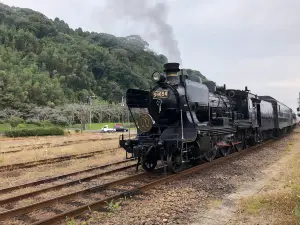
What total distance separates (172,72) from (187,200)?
5.22 metres

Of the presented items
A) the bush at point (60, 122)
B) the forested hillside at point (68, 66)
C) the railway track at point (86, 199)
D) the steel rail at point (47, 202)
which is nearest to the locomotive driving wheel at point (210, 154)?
the railway track at point (86, 199)

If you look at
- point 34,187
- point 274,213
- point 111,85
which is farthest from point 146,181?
point 111,85

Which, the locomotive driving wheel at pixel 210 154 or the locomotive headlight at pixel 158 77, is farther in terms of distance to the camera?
the locomotive driving wheel at pixel 210 154

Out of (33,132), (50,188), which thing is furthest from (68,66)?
(50,188)

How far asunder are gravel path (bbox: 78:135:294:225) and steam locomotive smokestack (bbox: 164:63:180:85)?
3492mm

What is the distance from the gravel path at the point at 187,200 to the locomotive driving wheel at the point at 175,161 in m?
0.57

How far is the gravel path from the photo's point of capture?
6491 mm

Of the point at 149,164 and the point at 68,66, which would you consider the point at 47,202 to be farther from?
the point at 68,66

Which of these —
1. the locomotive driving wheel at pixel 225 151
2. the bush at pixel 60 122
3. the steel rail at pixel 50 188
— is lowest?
the steel rail at pixel 50 188

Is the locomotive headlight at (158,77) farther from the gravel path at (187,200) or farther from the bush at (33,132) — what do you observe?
the bush at (33,132)

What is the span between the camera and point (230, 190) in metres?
8.94

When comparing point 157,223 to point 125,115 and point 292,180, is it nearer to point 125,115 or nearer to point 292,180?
point 292,180

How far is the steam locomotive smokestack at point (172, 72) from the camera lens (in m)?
11.4

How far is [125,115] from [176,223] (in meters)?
74.8
